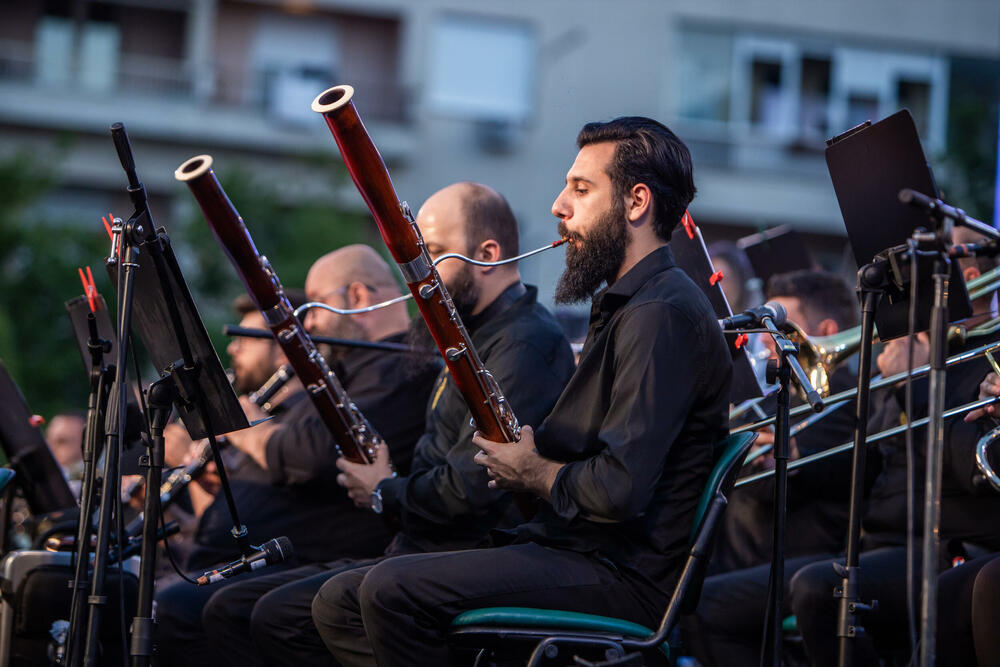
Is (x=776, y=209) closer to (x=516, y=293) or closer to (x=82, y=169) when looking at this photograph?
(x=82, y=169)

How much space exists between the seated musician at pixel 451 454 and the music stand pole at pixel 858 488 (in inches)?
41.3

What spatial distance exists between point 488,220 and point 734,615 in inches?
68.8

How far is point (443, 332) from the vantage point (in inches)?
136

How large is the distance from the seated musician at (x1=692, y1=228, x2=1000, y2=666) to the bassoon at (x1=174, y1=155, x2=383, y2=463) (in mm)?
1460

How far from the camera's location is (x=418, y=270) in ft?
11.2

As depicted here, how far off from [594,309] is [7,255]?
33.4 feet

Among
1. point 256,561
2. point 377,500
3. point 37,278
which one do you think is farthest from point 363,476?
point 37,278

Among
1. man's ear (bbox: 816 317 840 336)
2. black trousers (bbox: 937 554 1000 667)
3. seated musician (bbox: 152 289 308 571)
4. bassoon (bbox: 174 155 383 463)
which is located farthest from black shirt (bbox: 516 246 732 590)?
man's ear (bbox: 816 317 840 336)

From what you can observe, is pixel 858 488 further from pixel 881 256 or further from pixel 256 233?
pixel 256 233

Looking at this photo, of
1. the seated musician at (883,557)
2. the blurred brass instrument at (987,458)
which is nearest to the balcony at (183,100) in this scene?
the seated musician at (883,557)

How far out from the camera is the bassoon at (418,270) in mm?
3262

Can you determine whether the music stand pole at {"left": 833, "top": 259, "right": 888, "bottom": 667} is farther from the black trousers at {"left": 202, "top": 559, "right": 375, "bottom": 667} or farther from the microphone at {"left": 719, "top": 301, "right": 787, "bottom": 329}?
the black trousers at {"left": 202, "top": 559, "right": 375, "bottom": 667}

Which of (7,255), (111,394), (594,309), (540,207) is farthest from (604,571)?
(540,207)

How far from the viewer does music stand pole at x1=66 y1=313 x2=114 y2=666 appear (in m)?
3.35
